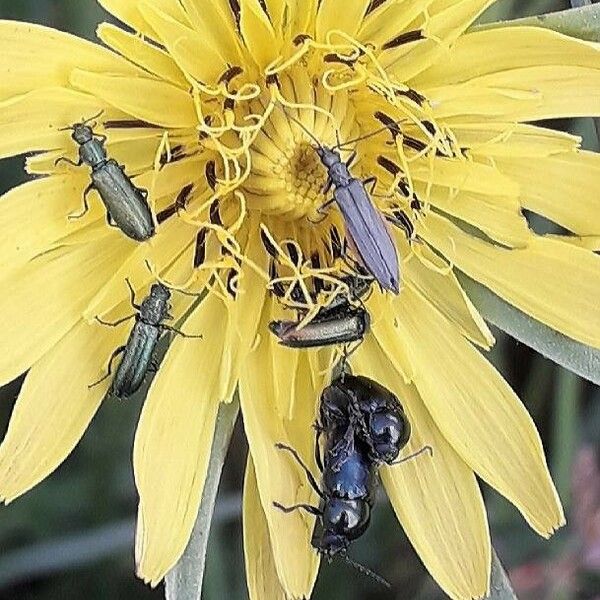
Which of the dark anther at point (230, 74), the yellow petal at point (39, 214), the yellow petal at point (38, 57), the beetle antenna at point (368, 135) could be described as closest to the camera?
the yellow petal at point (38, 57)

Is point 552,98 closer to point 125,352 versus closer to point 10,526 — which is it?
point 125,352

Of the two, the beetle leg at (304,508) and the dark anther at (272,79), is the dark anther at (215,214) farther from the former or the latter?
the beetle leg at (304,508)

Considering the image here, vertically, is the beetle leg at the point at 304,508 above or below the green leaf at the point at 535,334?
below

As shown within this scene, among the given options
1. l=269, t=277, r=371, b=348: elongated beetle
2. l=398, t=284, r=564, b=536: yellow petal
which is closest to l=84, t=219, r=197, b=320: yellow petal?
l=269, t=277, r=371, b=348: elongated beetle

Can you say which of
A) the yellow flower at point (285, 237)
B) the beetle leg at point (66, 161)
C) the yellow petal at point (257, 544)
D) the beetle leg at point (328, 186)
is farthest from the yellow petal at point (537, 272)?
the beetle leg at point (66, 161)

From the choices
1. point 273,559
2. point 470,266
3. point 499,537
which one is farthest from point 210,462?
point 499,537

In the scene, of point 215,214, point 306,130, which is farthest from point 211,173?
point 306,130
